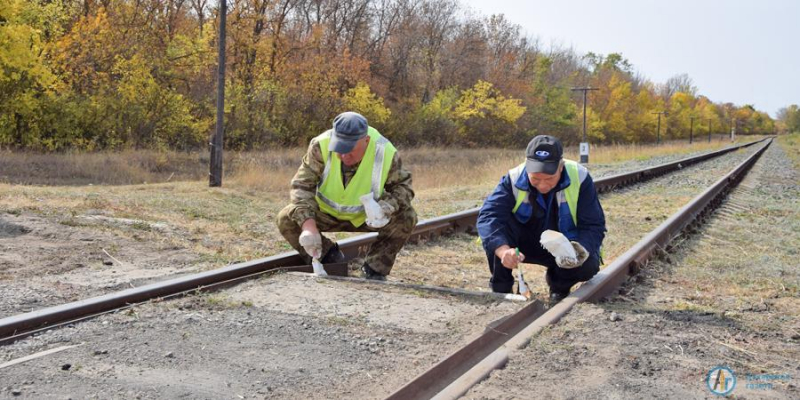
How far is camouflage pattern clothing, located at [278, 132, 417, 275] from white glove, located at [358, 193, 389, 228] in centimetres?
6

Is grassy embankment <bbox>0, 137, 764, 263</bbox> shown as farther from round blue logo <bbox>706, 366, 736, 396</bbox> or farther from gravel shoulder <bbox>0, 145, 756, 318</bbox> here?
round blue logo <bbox>706, 366, 736, 396</bbox>

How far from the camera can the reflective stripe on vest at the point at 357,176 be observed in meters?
5.07

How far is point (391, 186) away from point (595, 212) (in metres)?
1.53

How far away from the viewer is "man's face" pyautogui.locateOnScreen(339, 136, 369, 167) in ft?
16.1

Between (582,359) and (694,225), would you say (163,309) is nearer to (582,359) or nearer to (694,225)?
(582,359)

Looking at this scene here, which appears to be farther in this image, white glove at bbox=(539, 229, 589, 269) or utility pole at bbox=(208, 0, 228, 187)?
utility pole at bbox=(208, 0, 228, 187)

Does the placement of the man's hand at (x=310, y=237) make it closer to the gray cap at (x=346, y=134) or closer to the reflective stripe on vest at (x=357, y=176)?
the reflective stripe on vest at (x=357, y=176)

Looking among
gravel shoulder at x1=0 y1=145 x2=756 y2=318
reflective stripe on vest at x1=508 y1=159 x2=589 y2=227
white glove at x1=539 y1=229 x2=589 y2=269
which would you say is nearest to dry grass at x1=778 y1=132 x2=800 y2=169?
gravel shoulder at x1=0 y1=145 x2=756 y2=318

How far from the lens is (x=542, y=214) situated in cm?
461

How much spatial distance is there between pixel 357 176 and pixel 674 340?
2.35 meters

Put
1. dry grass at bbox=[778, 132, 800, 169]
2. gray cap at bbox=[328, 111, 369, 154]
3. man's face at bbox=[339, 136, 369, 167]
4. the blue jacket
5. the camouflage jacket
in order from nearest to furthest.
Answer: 1. the blue jacket
2. gray cap at bbox=[328, 111, 369, 154]
3. man's face at bbox=[339, 136, 369, 167]
4. the camouflage jacket
5. dry grass at bbox=[778, 132, 800, 169]

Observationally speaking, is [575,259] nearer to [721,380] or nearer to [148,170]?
[721,380]

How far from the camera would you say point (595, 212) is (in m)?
4.50

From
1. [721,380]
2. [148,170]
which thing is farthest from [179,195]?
[148,170]
